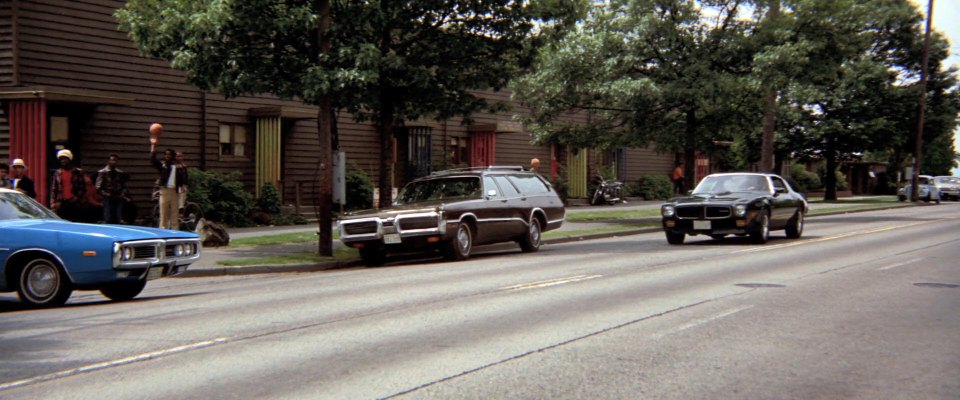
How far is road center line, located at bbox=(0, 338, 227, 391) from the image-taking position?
627cm

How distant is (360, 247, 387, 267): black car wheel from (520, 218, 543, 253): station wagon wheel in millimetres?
3111

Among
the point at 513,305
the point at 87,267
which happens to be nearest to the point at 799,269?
the point at 513,305

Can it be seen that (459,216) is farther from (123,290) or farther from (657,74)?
(657,74)

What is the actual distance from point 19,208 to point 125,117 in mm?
12892

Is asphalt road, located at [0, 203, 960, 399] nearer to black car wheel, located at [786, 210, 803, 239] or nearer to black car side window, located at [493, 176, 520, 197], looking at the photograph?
black car side window, located at [493, 176, 520, 197]

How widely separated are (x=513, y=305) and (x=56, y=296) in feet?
16.2

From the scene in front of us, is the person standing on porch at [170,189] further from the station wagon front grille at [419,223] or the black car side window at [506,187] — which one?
the black car side window at [506,187]

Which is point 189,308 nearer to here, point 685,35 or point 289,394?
point 289,394

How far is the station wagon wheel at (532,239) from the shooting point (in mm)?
18797

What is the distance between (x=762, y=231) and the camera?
759 inches

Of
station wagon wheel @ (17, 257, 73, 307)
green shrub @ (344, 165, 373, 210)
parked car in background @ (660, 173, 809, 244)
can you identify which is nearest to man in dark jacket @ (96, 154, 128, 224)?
station wagon wheel @ (17, 257, 73, 307)

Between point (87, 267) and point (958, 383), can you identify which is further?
point (87, 267)

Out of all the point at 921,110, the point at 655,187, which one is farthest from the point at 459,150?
the point at 921,110

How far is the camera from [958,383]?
20.5 ft
